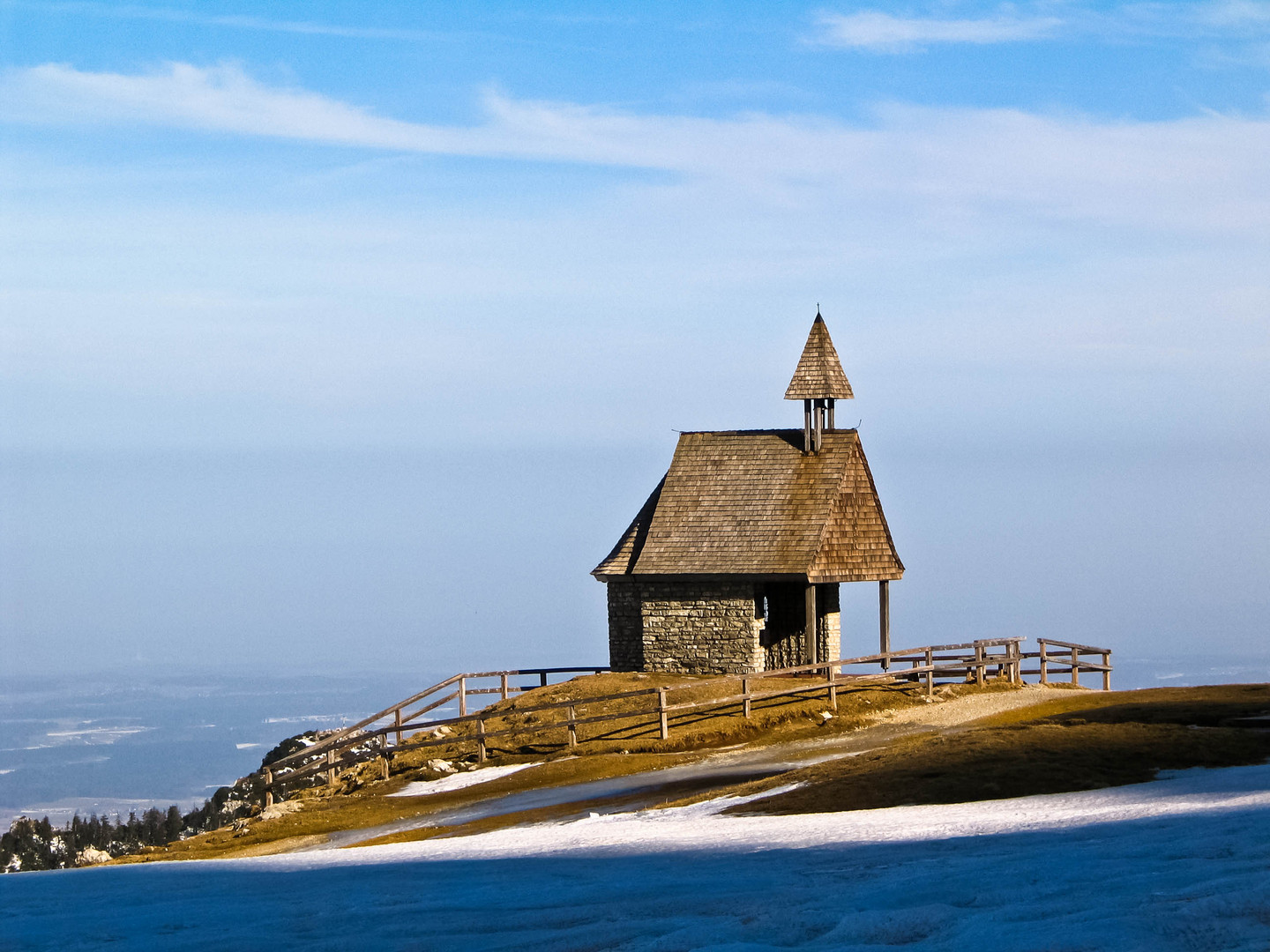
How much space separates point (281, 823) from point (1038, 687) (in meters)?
16.8

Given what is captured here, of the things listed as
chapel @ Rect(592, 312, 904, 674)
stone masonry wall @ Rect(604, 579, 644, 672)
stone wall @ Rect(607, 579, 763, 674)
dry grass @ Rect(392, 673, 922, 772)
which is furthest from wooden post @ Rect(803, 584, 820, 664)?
stone masonry wall @ Rect(604, 579, 644, 672)

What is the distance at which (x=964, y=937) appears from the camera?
8266mm

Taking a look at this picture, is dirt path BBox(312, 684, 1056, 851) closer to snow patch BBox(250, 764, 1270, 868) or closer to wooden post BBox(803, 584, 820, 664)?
snow patch BBox(250, 764, 1270, 868)

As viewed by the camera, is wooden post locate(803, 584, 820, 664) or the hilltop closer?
the hilltop

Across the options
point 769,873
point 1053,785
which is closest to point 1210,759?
point 1053,785

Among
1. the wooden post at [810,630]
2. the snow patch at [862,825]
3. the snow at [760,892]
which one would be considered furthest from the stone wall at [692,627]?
the snow at [760,892]

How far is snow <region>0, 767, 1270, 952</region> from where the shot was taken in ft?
27.9

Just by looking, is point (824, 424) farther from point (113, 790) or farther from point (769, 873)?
point (113, 790)

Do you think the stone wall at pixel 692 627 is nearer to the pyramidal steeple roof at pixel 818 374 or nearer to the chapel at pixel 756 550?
the chapel at pixel 756 550

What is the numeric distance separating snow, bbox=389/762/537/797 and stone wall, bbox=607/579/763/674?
7804mm

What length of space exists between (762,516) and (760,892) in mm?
27961

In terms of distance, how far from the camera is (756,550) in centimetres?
Result: 3672

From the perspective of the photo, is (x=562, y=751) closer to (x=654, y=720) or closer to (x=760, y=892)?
(x=654, y=720)

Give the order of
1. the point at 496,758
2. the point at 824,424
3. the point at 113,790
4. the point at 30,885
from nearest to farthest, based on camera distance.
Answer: the point at 30,885
the point at 496,758
the point at 824,424
the point at 113,790
